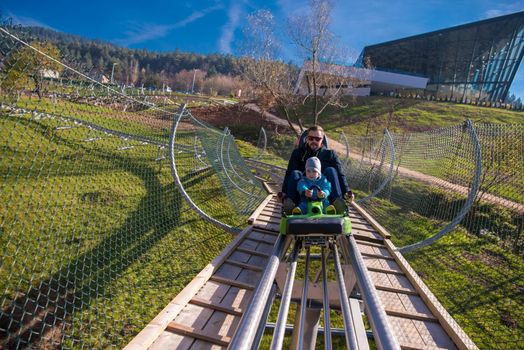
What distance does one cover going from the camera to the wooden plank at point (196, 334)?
7.08 ft

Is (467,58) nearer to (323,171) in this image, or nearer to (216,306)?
(323,171)

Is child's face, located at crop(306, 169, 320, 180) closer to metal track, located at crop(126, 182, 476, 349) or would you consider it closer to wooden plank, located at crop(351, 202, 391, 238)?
metal track, located at crop(126, 182, 476, 349)

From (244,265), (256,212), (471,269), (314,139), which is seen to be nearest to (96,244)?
(256,212)

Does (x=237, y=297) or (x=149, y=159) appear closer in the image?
(x=237, y=297)

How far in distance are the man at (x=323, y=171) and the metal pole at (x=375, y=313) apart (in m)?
1.09

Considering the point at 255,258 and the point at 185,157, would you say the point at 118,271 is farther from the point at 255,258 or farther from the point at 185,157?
the point at 185,157

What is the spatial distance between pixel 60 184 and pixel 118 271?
8.65 ft

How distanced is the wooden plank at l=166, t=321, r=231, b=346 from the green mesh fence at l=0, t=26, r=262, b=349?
0.98 meters

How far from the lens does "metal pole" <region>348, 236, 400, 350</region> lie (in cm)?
133

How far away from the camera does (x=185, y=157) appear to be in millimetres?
10672

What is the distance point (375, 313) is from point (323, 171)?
7.60 feet

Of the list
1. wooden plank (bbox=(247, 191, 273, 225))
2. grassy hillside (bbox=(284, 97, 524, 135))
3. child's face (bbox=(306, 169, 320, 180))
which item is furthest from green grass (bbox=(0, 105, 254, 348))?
grassy hillside (bbox=(284, 97, 524, 135))

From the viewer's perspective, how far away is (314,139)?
389cm

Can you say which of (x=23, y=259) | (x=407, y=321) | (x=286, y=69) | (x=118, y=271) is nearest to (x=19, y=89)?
(x=23, y=259)
